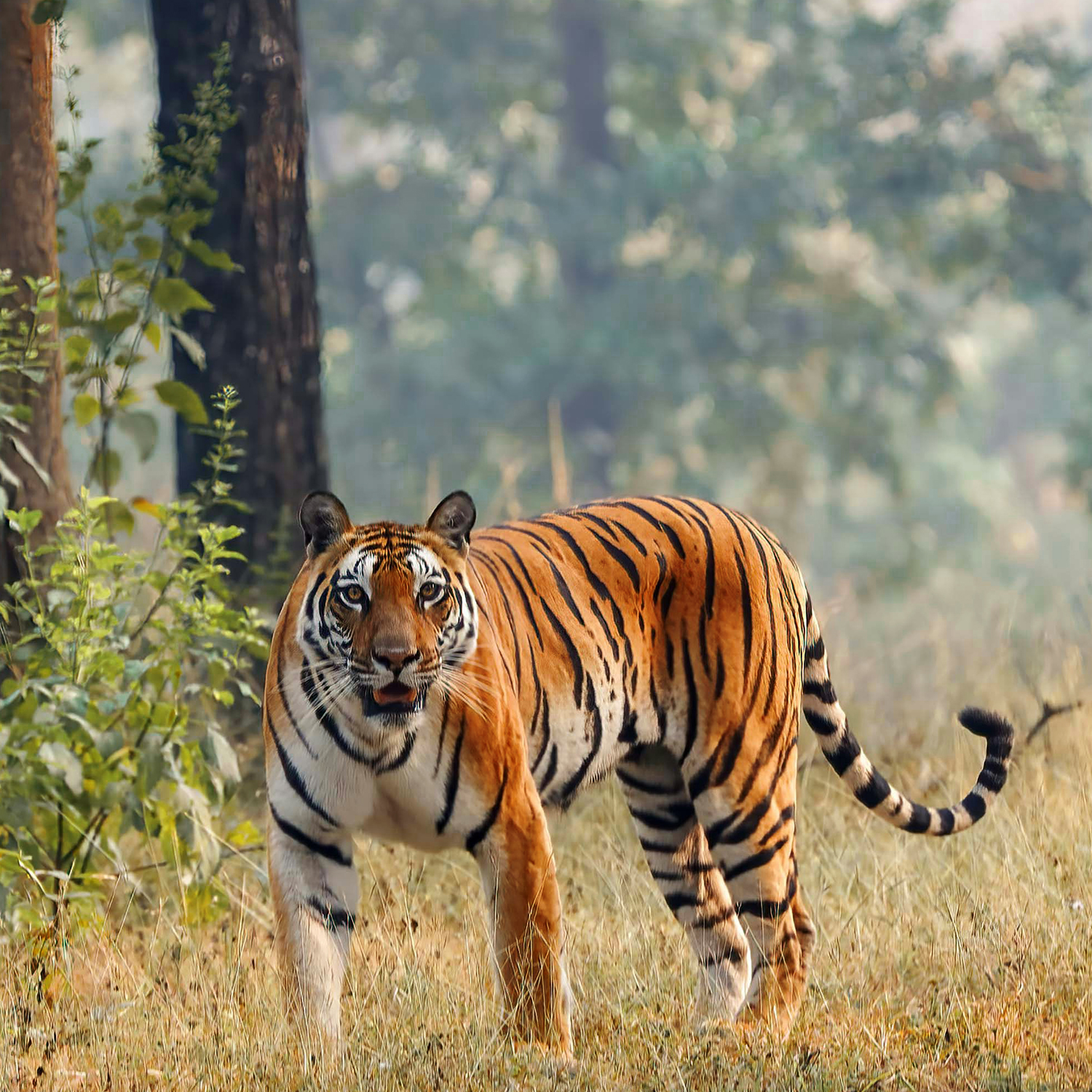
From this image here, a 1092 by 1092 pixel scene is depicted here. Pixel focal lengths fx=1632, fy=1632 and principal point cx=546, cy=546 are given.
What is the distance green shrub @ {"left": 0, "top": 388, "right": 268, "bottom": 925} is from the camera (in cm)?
464

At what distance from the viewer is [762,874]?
4629mm

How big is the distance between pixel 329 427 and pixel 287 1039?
697 inches

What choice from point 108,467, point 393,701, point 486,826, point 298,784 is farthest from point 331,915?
point 108,467

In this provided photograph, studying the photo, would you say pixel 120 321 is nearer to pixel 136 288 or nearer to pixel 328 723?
pixel 136 288

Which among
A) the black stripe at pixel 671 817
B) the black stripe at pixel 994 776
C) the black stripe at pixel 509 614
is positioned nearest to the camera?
the black stripe at pixel 509 614

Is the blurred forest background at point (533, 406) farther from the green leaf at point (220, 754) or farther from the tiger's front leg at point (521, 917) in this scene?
the tiger's front leg at point (521, 917)

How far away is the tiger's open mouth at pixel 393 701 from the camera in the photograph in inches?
147

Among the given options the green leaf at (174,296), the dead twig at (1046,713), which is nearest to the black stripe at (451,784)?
the green leaf at (174,296)

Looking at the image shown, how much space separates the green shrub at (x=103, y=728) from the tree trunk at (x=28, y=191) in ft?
1.43

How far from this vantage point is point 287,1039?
3.84 metres

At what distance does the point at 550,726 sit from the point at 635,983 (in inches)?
30.8

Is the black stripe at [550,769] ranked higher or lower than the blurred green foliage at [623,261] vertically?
lower

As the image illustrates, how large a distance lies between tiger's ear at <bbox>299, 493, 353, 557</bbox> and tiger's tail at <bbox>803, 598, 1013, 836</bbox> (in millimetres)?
1684

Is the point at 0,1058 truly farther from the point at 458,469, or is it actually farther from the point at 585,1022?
the point at 458,469
